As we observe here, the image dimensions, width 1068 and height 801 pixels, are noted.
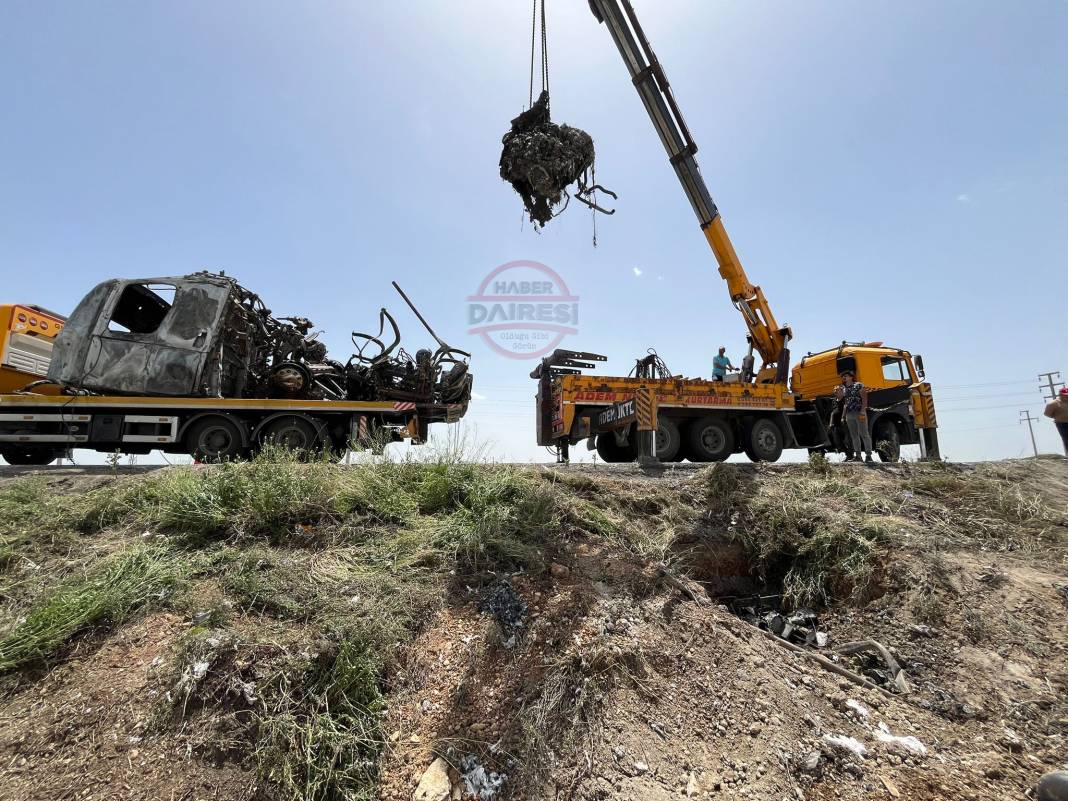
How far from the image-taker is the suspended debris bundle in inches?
225

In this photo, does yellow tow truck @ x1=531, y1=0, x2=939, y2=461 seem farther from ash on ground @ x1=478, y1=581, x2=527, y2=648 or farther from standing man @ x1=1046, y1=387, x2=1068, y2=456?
ash on ground @ x1=478, y1=581, x2=527, y2=648

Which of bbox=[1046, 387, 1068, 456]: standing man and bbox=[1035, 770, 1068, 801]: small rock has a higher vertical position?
bbox=[1046, 387, 1068, 456]: standing man

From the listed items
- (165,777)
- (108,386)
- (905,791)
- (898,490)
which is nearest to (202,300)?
(108,386)

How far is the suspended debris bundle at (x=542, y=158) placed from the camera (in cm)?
573

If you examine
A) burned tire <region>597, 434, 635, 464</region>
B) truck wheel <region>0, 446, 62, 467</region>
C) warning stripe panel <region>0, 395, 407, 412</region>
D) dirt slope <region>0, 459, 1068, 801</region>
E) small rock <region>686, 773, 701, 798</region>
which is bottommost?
small rock <region>686, 773, 701, 798</region>

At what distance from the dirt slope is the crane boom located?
6.91 metres

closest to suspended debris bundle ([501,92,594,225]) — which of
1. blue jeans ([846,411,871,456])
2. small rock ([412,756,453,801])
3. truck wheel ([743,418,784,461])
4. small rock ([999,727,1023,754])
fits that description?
small rock ([412,756,453,801])

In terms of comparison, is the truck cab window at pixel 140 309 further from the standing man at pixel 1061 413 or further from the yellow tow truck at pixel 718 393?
the standing man at pixel 1061 413

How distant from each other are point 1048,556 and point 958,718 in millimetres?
2782

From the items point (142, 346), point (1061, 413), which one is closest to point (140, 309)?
point (142, 346)

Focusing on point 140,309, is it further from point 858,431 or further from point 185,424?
point 858,431

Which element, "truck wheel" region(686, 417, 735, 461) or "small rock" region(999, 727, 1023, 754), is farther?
"truck wheel" region(686, 417, 735, 461)

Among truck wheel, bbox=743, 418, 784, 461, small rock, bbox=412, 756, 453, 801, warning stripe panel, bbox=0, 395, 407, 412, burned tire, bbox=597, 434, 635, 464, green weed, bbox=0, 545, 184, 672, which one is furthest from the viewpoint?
burned tire, bbox=597, 434, 635, 464

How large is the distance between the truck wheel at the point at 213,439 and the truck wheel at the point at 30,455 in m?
2.51
